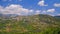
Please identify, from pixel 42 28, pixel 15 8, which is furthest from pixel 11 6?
pixel 42 28

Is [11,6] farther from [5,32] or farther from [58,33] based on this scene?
[58,33]

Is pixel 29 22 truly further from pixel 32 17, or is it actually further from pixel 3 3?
pixel 3 3

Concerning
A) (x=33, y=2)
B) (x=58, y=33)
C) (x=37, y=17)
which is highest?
(x=33, y=2)

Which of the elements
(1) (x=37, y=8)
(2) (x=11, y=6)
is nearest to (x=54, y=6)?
(1) (x=37, y=8)

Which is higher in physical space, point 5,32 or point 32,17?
point 32,17
